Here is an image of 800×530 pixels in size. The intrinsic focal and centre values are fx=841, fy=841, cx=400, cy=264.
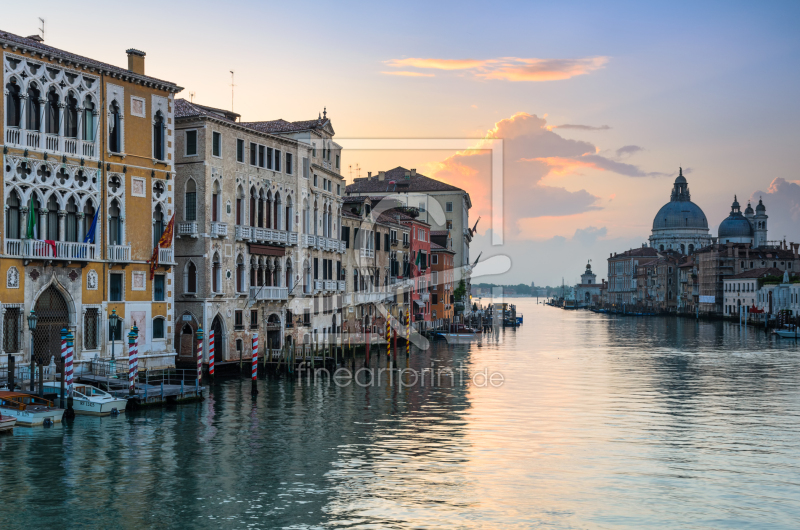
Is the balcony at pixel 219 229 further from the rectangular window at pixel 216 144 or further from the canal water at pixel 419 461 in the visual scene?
the canal water at pixel 419 461

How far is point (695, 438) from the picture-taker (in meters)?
24.7

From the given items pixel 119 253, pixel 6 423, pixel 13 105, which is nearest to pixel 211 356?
pixel 119 253

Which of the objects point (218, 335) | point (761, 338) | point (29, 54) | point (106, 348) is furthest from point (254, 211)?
point (761, 338)

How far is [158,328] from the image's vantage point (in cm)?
3453

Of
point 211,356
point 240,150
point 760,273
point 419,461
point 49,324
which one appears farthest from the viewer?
point 760,273

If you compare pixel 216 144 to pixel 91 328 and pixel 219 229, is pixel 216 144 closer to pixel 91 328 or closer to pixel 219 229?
pixel 219 229

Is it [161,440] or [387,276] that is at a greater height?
[387,276]

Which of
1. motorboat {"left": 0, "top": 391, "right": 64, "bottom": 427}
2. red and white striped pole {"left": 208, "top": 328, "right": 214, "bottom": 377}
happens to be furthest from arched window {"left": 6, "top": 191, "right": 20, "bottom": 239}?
red and white striped pole {"left": 208, "top": 328, "right": 214, "bottom": 377}

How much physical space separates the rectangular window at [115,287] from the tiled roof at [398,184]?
50946 mm

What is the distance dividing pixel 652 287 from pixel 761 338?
329ft

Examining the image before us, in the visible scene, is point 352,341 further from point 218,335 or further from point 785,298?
point 785,298

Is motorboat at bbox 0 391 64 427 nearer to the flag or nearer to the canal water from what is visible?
the canal water

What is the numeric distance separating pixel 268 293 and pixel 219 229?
17.0 ft

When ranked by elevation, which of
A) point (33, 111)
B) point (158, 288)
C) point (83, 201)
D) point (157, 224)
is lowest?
point (158, 288)
